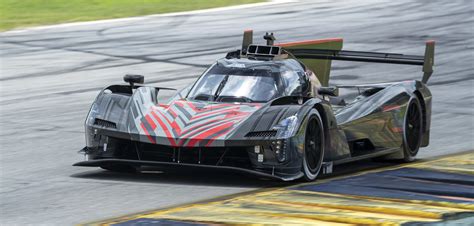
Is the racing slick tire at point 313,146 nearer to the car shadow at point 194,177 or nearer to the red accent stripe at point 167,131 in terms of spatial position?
the car shadow at point 194,177

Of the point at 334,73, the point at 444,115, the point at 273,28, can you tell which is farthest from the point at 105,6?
the point at 444,115

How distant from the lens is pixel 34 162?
42.8ft

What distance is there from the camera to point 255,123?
11523 millimetres

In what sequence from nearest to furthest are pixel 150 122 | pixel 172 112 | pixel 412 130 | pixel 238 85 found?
pixel 150 122
pixel 172 112
pixel 238 85
pixel 412 130

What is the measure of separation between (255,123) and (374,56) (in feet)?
13.3

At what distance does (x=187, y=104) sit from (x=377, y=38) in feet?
56.4

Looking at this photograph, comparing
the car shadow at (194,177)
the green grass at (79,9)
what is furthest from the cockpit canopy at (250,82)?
the green grass at (79,9)

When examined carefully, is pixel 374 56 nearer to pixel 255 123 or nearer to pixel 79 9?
pixel 255 123

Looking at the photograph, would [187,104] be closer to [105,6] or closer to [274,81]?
[274,81]

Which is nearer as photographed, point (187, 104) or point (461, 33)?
point (187, 104)

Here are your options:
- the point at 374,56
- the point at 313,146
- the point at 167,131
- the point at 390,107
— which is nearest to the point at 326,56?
the point at 374,56

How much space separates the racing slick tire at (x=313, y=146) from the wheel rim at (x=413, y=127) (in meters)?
2.11

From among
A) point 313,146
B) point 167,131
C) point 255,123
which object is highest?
point 255,123

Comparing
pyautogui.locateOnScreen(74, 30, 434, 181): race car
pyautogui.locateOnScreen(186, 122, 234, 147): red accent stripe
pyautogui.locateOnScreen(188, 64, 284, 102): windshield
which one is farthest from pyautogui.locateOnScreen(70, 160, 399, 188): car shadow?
pyautogui.locateOnScreen(188, 64, 284, 102): windshield
